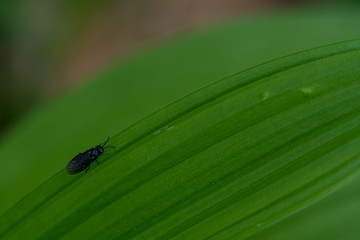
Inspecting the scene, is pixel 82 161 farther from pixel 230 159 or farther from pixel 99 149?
pixel 230 159

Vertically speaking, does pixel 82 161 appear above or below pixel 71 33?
below

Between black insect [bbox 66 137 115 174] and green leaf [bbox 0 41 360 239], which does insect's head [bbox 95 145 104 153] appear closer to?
black insect [bbox 66 137 115 174]

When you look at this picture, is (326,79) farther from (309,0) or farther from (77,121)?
(309,0)

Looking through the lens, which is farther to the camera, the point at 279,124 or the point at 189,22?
the point at 189,22

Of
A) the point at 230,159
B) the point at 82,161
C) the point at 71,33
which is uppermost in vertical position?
the point at 71,33

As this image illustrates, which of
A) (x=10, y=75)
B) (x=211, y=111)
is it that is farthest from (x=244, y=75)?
(x=10, y=75)

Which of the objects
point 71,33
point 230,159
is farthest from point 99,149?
point 71,33
